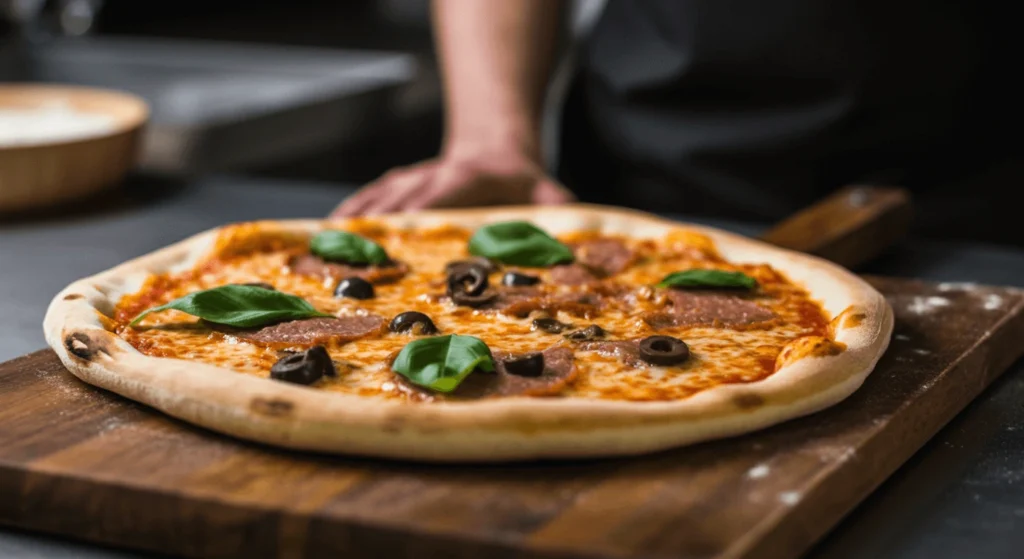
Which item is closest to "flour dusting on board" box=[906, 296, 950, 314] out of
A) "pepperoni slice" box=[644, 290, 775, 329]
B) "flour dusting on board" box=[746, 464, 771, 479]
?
"pepperoni slice" box=[644, 290, 775, 329]

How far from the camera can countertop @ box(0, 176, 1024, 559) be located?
42.4 inches

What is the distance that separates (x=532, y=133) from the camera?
98.0 inches

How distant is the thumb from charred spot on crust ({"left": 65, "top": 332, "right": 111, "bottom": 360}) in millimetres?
1055

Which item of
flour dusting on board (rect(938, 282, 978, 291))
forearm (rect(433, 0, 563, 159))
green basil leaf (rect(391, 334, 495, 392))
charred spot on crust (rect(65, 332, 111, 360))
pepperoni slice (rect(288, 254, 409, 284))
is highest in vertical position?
forearm (rect(433, 0, 563, 159))

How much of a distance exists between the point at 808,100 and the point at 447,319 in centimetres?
116

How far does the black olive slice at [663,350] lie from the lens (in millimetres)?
1297

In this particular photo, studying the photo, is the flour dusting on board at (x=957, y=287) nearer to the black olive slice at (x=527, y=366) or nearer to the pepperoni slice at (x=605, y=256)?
the pepperoni slice at (x=605, y=256)

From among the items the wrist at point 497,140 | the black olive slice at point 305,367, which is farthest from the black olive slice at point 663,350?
the wrist at point 497,140

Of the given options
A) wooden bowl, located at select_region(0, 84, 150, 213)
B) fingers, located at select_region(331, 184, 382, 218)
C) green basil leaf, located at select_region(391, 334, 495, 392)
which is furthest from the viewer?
wooden bowl, located at select_region(0, 84, 150, 213)

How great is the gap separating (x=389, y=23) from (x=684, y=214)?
3162 millimetres

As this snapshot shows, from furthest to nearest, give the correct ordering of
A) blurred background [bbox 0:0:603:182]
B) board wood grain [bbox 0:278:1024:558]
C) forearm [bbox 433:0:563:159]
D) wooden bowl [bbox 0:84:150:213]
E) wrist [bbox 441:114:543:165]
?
blurred background [bbox 0:0:603:182]
forearm [bbox 433:0:563:159]
wrist [bbox 441:114:543:165]
wooden bowl [bbox 0:84:150:213]
board wood grain [bbox 0:278:1024:558]

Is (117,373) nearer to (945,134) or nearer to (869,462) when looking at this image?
(869,462)

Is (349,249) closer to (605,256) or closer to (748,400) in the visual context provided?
(605,256)

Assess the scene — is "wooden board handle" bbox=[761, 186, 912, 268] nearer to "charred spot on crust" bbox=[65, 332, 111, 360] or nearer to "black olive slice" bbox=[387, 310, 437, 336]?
"black olive slice" bbox=[387, 310, 437, 336]
